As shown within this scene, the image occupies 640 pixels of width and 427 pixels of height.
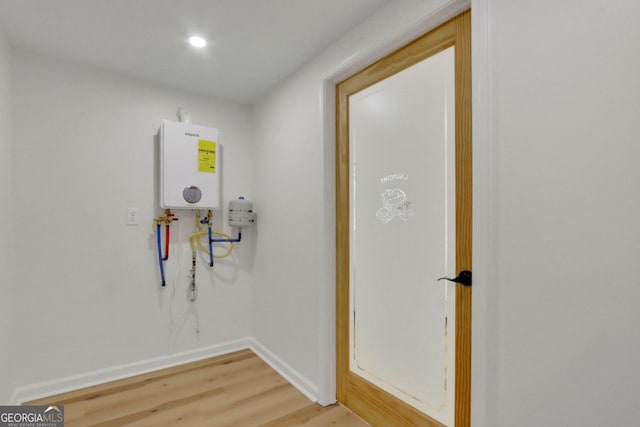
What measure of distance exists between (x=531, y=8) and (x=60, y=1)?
2189mm

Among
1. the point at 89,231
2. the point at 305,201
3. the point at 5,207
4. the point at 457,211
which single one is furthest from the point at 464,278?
the point at 5,207

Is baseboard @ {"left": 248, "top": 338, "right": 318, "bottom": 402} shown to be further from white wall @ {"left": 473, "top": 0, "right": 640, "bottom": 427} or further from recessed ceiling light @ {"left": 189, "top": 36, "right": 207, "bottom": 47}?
recessed ceiling light @ {"left": 189, "top": 36, "right": 207, "bottom": 47}

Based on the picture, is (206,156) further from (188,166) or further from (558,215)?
(558,215)

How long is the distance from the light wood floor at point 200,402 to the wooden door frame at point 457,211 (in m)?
0.25

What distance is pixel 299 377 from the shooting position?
2316 mm

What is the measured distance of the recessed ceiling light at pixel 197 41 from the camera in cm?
198

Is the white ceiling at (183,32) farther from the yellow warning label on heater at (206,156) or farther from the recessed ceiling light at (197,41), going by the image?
the yellow warning label on heater at (206,156)

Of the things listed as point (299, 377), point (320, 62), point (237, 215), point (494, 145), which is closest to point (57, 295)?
point (237, 215)

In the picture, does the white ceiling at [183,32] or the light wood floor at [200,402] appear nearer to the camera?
the white ceiling at [183,32]

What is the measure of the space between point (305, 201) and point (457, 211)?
1.15 meters

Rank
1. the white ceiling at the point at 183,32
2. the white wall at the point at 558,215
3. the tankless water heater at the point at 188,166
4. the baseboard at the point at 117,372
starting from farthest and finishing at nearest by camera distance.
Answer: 1. the tankless water heater at the point at 188,166
2. the baseboard at the point at 117,372
3. the white ceiling at the point at 183,32
4. the white wall at the point at 558,215

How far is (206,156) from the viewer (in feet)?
8.71

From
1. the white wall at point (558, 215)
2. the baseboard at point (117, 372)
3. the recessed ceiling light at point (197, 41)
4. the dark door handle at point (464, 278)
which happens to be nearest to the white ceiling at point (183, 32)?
the recessed ceiling light at point (197, 41)

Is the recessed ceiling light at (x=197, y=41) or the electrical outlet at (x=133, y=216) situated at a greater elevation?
the recessed ceiling light at (x=197, y=41)
